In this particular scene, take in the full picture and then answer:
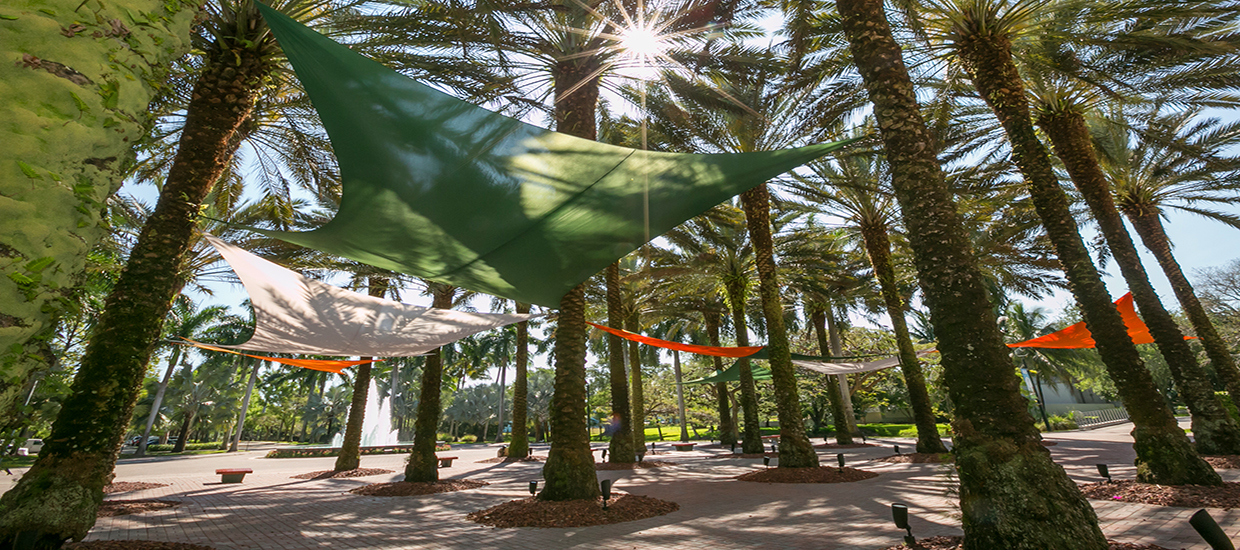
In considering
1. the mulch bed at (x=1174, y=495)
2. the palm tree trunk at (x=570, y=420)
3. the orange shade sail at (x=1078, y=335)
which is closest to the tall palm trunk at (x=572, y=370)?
the palm tree trunk at (x=570, y=420)

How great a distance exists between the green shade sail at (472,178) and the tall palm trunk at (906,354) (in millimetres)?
10347

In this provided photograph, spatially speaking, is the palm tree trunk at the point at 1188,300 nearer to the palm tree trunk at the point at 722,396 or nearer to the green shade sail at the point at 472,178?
the green shade sail at the point at 472,178

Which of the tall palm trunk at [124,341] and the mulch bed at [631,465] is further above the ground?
the tall palm trunk at [124,341]

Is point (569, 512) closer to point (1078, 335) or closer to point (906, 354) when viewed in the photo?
point (906, 354)

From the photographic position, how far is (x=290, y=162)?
11.1 meters

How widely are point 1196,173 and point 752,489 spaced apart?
13635 millimetres

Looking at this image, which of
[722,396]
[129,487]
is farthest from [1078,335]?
[129,487]

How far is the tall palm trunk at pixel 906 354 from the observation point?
13.1m

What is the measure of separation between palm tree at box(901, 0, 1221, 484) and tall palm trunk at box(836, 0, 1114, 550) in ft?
14.1

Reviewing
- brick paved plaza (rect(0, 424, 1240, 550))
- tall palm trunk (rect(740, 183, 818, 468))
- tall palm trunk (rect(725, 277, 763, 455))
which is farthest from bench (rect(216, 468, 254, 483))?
tall palm trunk (rect(725, 277, 763, 455))

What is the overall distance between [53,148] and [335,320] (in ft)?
29.0

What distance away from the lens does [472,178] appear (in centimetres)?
525

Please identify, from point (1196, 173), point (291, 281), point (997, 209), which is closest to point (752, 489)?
point (291, 281)

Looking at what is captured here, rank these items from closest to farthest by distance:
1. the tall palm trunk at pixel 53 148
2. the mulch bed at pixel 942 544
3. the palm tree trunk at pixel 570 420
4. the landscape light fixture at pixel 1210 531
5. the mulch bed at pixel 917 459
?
the tall palm trunk at pixel 53 148, the landscape light fixture at pixel 1210 531, the mulch bed at pixel 942 544, the palm tree trunk at pixel 570 420, the mulch bed at pixel 917 459
